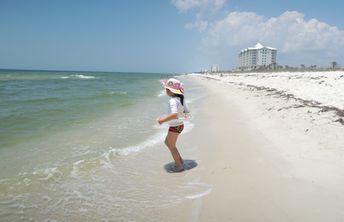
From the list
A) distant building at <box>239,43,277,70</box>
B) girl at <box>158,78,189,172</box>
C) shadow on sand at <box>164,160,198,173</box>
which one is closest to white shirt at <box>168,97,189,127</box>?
girl at <box>158,78,189,172</box>

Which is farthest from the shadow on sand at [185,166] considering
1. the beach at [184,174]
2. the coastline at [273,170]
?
the coastline at [273,170]

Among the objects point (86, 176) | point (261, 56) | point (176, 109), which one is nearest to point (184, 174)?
point (176, 109)

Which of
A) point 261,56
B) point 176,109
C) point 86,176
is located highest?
point 261,56

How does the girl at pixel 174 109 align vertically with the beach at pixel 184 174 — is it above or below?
above

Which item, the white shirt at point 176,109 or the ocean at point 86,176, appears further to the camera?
the white shirt at point 176,109

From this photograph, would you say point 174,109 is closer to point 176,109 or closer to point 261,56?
point 176,109

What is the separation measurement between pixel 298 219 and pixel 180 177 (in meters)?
2.09

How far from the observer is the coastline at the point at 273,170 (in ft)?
11.5

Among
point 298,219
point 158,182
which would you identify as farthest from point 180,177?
point 298,219

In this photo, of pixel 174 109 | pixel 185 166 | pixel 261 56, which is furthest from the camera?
pixel 261 56

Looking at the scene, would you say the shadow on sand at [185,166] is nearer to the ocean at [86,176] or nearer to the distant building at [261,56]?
the ocean at [86,176]

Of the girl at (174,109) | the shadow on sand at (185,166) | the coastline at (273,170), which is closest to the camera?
the coastline at (273,170)

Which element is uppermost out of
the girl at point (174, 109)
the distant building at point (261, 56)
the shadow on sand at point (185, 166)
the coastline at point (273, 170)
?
the distant building at point (261, 56)

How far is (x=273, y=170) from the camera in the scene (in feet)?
16.0
